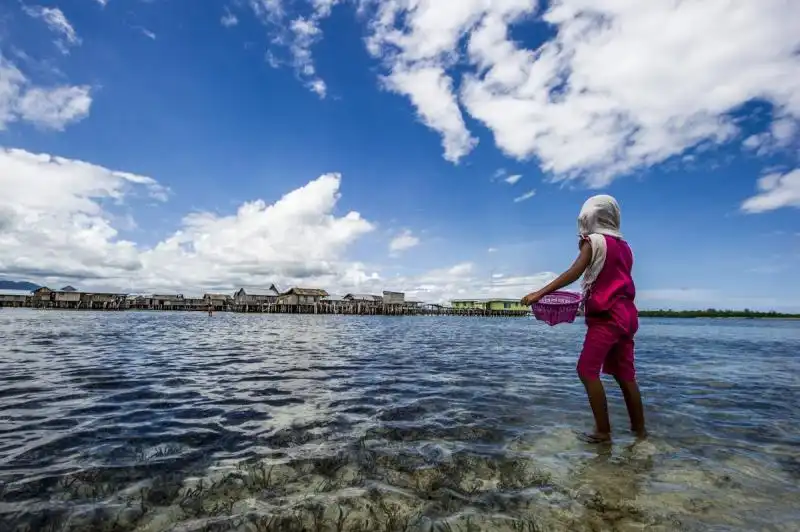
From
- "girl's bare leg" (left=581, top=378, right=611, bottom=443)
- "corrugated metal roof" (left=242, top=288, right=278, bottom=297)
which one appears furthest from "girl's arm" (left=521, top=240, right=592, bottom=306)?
"corrugated metal roof" (left=242, top=288, right=278, bottom=297)

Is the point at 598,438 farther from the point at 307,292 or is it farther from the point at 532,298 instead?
the point at 307,292

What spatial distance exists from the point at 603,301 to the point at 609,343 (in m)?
0.45

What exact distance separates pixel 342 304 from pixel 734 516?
103370mm

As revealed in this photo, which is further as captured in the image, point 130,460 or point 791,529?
point 130,460

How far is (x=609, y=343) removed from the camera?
430 cm

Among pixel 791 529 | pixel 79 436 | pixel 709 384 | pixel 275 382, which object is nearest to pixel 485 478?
pixel 791 529

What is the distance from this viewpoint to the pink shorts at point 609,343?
4285 millimetres

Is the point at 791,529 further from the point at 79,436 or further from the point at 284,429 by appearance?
the point at 79,436

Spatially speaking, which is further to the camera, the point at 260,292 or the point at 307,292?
the point at 260,292

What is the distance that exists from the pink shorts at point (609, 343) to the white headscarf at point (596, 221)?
0.37 m

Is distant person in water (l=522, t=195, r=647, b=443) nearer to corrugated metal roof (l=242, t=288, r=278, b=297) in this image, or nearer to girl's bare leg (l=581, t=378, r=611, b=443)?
girl's bare leg (l=581, t=378, r=611, b=443)

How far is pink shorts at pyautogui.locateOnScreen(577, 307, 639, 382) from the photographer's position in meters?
4.29

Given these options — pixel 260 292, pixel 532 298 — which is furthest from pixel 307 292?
pixel 532 298

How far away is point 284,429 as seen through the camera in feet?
14.7
